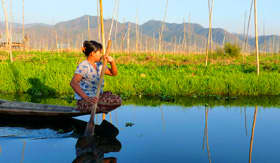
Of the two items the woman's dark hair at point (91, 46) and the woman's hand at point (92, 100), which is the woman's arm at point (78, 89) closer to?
the woman's hand at point (92, 100)

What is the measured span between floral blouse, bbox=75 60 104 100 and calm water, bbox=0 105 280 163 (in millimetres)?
767

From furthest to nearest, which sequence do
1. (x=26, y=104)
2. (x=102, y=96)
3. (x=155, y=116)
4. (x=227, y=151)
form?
(x=155, y=116), (x=26, y=104), (x=102, y=96), (x=227, y=151)

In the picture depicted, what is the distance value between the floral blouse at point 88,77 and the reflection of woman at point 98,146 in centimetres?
73

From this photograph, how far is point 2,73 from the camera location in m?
9.80

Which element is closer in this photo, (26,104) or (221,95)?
(26,104)

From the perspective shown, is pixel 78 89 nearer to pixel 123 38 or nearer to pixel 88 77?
pixel 88 77

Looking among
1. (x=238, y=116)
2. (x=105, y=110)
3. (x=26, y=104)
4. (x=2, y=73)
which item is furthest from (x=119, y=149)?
(x=2, y=73)

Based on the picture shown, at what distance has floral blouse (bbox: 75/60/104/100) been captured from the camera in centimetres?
479

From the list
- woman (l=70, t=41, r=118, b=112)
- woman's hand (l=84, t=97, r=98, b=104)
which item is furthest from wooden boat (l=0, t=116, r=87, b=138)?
woman's hand (l=84, t=97, r=98, b=104)

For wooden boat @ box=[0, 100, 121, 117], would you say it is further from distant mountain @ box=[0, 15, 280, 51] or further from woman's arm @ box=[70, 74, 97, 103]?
distant mountain @ box=[0, 15, 280, 51]

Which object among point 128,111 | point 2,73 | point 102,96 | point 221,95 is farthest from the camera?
point 2,73

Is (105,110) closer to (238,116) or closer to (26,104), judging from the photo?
(26,104)

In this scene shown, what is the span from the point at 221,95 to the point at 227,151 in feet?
16.3

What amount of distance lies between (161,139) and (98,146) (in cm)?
111
